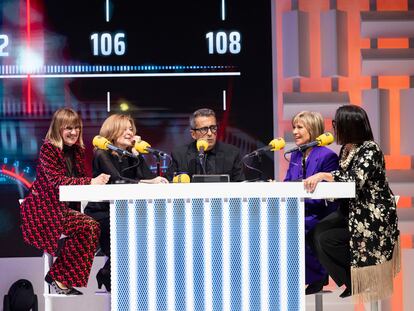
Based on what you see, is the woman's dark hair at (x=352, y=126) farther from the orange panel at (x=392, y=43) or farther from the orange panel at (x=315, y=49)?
the orange panel at (x=392, y=43)

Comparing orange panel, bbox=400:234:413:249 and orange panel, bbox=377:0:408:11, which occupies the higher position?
orange panel, bbox=377:0:408:11

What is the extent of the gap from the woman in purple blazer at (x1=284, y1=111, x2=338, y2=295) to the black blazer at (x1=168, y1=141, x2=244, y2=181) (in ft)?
2.05

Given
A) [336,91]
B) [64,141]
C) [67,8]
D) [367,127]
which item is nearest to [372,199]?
[367,127]

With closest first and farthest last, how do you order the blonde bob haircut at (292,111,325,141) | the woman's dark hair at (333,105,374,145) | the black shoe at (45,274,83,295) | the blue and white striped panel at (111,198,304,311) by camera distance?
the blue and white striped panel at (111,198,304,311)
the woman's dark hair at (333,105,374,145)
the black shoe at (45,274,83,295)
the blonde bob haircut at (292,111,325,141)

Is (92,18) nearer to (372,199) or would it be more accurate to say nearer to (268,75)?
(268,75)

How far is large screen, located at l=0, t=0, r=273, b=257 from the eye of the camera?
7.29 m

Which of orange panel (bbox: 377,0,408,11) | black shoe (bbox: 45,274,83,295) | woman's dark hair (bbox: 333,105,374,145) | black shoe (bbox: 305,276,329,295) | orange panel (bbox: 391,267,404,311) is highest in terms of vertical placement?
orange panel (bbox: 377,0,408,11)

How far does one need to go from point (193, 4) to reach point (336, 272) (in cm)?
316

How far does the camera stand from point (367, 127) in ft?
17.0

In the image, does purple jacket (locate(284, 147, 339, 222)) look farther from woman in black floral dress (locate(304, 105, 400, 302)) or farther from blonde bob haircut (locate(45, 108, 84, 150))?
blonde bob haircut (locate(45, 108, 84, 150))

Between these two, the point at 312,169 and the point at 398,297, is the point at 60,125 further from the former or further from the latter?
the point at 398,297

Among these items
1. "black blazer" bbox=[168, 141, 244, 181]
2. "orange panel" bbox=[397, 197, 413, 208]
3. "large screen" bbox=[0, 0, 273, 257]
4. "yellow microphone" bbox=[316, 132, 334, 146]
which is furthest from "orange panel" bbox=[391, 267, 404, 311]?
"yellow microphone" bbox=[316, 132, 334, 146]

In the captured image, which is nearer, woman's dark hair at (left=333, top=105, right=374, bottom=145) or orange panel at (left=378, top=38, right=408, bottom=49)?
woman's dark hair at (left=333, top=105, right=374, bottom=145)

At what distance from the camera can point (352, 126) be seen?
5172 mm
